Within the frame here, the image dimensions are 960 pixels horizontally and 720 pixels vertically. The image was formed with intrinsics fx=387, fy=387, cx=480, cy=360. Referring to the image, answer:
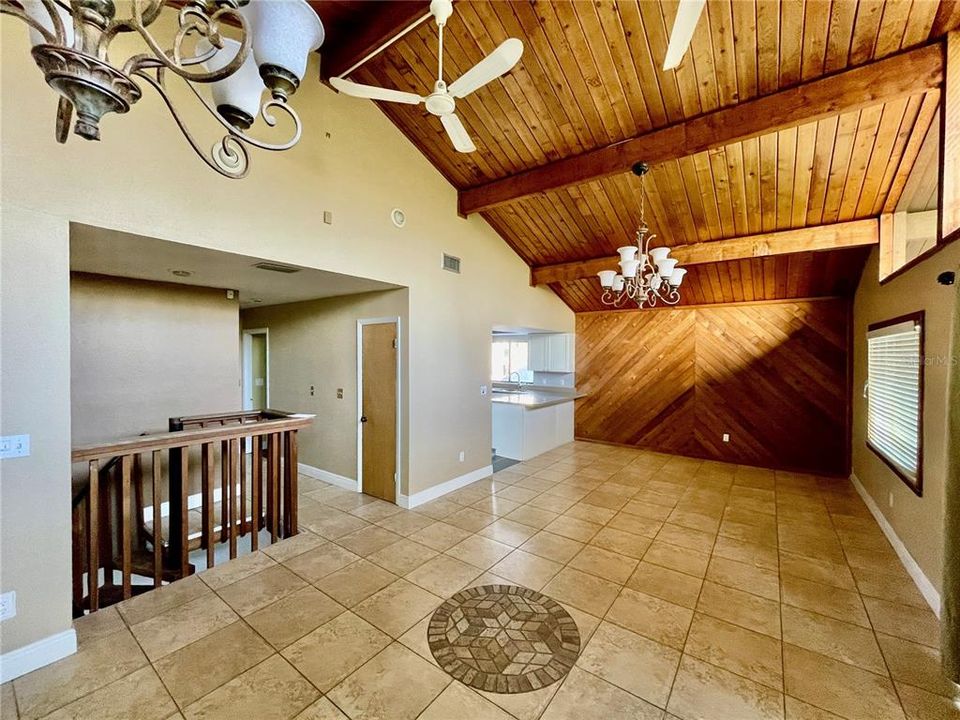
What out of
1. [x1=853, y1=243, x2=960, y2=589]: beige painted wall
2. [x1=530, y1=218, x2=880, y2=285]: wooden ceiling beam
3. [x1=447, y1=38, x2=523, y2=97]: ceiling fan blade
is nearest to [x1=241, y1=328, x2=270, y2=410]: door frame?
[x1=447, y1=38, x2=523, y2=97]: ceiling fan blade

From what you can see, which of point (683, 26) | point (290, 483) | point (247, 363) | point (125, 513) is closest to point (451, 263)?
point (290, 483)

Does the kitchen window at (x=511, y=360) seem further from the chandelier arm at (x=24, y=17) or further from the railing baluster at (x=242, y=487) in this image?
the chandelier arm at (x=24, y=17)

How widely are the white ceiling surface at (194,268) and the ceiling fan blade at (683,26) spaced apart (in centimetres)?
292

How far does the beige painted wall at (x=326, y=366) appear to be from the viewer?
4.40 m

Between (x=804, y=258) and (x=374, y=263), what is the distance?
5.20 meters

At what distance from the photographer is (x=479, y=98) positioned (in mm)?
3506

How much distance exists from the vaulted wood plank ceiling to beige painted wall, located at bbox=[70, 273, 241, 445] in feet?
9.98

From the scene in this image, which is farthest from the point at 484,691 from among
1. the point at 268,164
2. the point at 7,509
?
the point at 268,164

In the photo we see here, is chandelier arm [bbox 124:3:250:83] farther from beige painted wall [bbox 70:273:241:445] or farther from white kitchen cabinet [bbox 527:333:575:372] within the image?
white kitchen cabinet [bbox 527:333:575:372]

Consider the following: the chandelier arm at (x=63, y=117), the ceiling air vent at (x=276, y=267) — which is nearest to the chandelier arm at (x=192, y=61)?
the chandelier arm at (x=63, y=117)

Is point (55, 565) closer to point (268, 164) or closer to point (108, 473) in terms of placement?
point (108, 473)

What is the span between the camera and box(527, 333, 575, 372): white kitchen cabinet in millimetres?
7422

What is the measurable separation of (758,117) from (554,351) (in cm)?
484

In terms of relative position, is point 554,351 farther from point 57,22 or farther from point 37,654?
point 57,22
